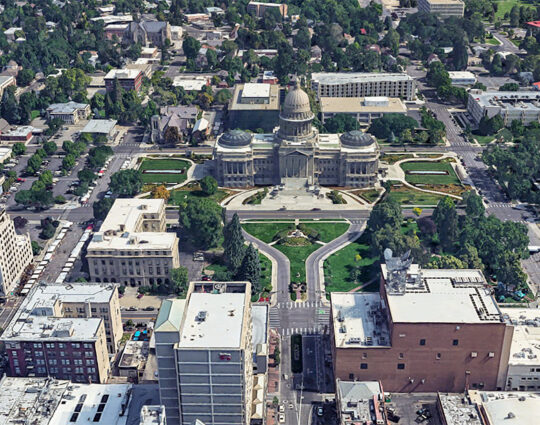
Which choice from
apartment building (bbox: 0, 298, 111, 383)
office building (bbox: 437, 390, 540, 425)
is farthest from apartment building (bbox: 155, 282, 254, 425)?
office building (bbox: 437, 390, 540, 425)

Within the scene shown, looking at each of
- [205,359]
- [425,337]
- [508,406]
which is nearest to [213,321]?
[205,359]

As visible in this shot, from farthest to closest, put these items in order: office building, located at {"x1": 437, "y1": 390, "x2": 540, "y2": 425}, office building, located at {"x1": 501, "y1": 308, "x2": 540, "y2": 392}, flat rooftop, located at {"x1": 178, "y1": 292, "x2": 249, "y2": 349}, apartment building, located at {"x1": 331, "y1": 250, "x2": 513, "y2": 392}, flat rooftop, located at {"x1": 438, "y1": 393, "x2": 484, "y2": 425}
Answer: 1. office building, located at {"x1": 501, "y1": 308, "x2": 540, "y2": 392}
2. apartment building, located at {"x1": 331, "y1": 250, "x2": 513, "y2": 392}
3. flat rooftop, located at {"x1": 438, "y1": 393, "x2": 484, "y2": 425}
4. office building, located at {"x1": 437, "y1": 390, "x2": 540, "y2": 425}
5. flat rooftop, located at {"x1": 178, "y1": 292, "x2": 249, "y2": 349}

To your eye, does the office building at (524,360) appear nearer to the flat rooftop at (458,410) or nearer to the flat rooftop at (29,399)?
the flat rooftop at (458,410)

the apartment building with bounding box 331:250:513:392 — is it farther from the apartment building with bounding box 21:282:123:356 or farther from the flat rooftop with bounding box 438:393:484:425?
the apartment building with bounding box 21:282:123:356

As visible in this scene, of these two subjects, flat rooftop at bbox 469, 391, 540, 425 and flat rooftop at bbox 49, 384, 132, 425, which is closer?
flat rooftop at bbox 469, 391, 540, 425

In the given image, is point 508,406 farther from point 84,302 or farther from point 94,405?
point 84,302

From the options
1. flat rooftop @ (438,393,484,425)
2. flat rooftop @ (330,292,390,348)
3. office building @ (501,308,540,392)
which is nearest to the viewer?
flat rooftop @ (438,393,484,425)

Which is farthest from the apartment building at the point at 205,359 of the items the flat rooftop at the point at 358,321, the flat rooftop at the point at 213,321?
the flat rooftop at the point at 358,321
